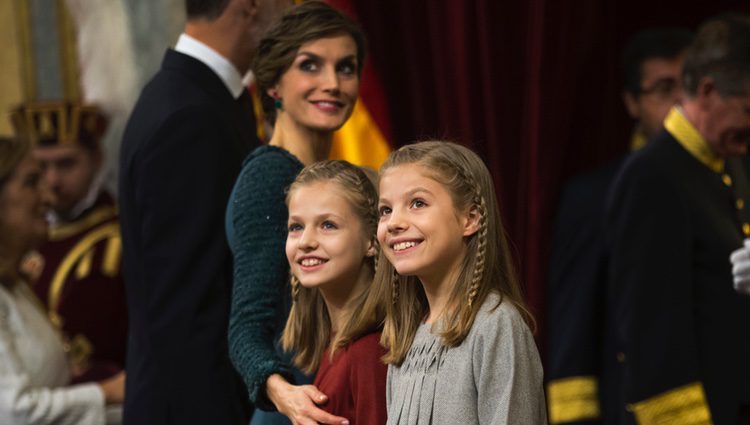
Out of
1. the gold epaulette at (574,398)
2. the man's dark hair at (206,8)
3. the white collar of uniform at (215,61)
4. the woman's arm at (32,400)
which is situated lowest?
the gold epaulette at (574,398)

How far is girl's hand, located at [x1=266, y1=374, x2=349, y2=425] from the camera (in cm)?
271

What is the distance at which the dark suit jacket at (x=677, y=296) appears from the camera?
389 centimetres

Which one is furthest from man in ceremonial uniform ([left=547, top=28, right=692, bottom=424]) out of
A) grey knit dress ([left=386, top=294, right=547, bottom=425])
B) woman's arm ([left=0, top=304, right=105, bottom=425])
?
grey knit dress ([left=386, top=294, right=547, bottom=425])

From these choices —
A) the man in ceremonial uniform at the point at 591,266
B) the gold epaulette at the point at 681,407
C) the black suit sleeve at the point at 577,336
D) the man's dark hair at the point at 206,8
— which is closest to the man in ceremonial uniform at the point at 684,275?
the gold epaulette at the point at 681,407

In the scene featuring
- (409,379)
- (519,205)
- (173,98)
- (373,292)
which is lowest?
(409,379)

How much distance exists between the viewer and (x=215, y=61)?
349cm

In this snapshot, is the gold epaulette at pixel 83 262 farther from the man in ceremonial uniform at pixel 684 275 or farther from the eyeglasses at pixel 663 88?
the man in ceremonial uniform at pixel 684 275

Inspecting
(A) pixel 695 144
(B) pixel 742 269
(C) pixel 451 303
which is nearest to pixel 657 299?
(B) pixel 742 269

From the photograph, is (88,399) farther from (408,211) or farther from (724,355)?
(408,211)

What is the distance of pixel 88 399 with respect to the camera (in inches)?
187

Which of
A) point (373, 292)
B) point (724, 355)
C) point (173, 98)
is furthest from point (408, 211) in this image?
point (724, 355)

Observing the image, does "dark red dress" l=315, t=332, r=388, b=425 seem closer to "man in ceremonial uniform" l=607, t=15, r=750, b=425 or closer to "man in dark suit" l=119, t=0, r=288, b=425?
"man in dark suit" l=119, t=0, r=288, b=425

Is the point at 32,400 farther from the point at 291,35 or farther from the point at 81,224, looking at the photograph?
the point at 291,35

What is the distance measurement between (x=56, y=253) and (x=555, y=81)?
8.90ft
